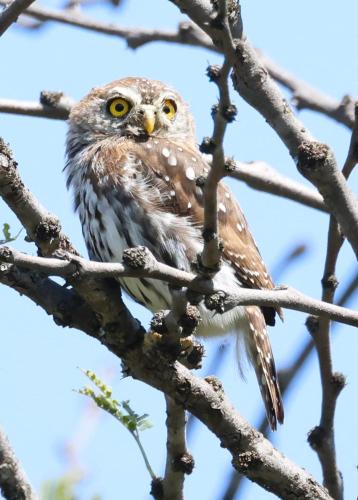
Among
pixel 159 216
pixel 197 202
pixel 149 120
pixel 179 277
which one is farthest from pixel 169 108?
pixel 179 277

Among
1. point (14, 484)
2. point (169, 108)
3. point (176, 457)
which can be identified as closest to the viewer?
point (14, 484)

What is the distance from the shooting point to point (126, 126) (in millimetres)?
6504

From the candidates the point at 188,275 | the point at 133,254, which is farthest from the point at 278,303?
the point at 133,254

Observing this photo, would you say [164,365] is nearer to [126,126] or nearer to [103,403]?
[103,403]

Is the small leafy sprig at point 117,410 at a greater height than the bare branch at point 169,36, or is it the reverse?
the bare branch at point 169,36

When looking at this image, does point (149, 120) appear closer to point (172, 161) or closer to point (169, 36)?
point (172, 161)

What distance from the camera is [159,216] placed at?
17.4ft

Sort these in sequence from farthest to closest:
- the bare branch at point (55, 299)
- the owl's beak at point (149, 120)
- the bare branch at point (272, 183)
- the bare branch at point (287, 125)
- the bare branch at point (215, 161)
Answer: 1. the owl's beak at point (149, 120)
2. the bare branch at point (272, 183)
3. the bare branch at point (55, 299)
4. the bare branch at point (287, 125)
5. the bare branch at point (215, 161)

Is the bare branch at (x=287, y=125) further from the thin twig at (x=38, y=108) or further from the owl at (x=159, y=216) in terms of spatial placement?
the thin twig at (x=38, y=108)

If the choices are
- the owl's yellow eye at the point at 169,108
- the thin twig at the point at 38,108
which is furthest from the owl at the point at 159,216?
the thin twig at the point at 38,108

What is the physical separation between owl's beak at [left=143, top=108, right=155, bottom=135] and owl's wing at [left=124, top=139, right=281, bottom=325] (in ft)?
0.98

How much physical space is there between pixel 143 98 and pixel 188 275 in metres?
3.82

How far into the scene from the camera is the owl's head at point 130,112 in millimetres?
6496

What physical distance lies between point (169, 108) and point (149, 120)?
1.82 ft
